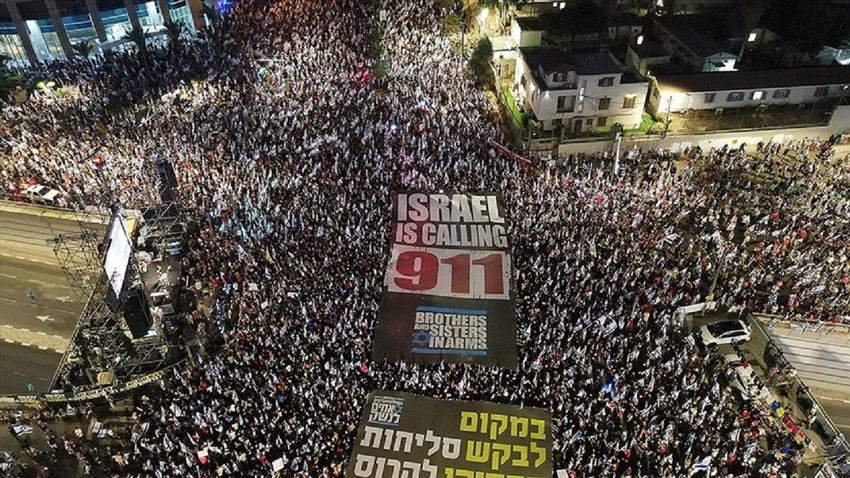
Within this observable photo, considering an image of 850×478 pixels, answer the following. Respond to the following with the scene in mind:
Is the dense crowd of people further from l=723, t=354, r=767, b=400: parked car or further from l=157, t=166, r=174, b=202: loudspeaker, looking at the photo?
l=157, t=166, r=174, b=202: loudspeaker

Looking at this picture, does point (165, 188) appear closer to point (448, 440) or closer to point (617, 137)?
point (448, 440)

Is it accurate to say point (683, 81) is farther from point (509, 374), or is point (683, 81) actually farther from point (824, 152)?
point (509, 374)

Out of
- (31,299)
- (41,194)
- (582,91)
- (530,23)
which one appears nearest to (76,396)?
(31,299)

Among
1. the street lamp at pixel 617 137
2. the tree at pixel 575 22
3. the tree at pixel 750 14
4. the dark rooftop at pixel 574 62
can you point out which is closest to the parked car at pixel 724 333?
the street lamp at pixel 617 137

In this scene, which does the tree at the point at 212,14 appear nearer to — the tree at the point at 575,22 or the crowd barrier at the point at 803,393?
the tree at the point at 575,22

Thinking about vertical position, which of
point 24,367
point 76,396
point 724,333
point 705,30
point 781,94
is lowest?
point 724,333

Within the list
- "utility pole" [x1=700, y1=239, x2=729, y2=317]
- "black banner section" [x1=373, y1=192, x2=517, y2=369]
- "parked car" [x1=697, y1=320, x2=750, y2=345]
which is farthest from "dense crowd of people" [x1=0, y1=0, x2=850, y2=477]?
"parked car" [x1=697, y1=320, x2=750, y2=345]
